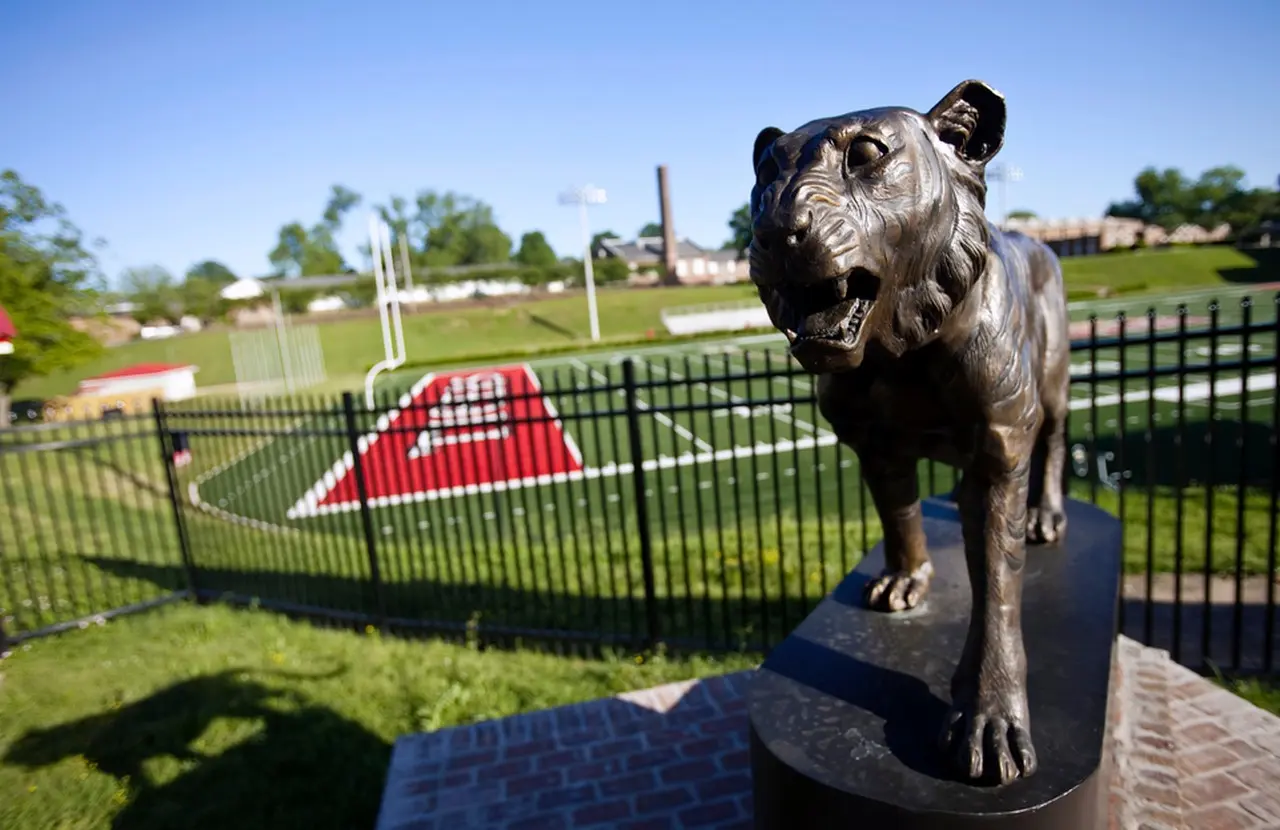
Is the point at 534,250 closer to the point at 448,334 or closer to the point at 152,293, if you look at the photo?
the point at 152,293

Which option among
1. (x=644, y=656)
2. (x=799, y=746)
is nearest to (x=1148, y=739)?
(x=799, y=746)

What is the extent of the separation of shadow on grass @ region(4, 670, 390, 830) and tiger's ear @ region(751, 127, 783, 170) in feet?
11.5

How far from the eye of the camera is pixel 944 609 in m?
2.89

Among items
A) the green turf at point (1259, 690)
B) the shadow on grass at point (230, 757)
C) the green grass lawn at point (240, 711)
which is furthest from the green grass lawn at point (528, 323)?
the green turf at point (1259, 690)

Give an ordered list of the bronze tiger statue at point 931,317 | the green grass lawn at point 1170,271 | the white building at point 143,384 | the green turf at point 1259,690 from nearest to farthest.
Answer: the bronze tiger statue at point 931,317
the green turf at point 1259,690
the white building at point 143,384
the green grass lawn at point 1170,271

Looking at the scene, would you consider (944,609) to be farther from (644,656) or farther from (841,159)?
(644,656)

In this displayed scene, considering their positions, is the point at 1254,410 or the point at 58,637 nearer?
the point at 58,637

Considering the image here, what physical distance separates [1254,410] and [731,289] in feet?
177

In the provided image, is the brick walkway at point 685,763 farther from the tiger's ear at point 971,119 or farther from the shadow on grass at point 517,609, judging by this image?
the tiger's ear at point 971,119

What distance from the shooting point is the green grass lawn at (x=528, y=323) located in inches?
1802

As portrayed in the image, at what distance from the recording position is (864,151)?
5.75 feet

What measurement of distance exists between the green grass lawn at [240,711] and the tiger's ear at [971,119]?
3632mm

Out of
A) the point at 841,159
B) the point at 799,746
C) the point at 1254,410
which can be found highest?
the point at 841,159

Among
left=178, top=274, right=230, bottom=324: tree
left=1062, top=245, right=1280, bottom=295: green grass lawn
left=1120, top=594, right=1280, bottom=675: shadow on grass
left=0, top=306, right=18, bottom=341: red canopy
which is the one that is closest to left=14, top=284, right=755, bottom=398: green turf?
left=178, top=274, right=230, bottom=324: tree
